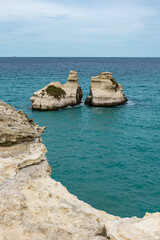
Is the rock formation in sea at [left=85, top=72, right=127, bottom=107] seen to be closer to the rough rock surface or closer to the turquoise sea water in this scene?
the turquoise sea water

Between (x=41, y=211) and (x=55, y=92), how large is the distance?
44.3m

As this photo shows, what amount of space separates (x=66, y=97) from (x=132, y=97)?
776 inches

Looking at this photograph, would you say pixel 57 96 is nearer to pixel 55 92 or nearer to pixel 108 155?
pixel 55 92

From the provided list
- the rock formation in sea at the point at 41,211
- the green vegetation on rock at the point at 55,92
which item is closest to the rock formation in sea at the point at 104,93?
the green vegetation on rock at the point at 55,92

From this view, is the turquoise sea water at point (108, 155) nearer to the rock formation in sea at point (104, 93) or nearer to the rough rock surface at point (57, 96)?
the rough rock surface at point (57, 96)

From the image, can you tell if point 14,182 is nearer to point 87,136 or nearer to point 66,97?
point 87,136

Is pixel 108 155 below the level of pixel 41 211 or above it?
below

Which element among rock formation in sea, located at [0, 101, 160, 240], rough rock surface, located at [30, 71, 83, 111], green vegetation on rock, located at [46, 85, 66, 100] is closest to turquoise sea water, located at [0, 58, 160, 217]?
rough rock surface, located at [30, 71, 83, 111]

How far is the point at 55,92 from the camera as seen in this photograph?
5344 centimetres

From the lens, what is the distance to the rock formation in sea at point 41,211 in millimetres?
8719

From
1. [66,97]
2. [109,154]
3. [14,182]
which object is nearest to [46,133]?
[109,154]

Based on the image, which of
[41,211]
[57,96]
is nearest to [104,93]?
[57,96]

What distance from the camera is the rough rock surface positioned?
5159cm

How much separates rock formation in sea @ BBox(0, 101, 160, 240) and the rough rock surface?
37.2 m
